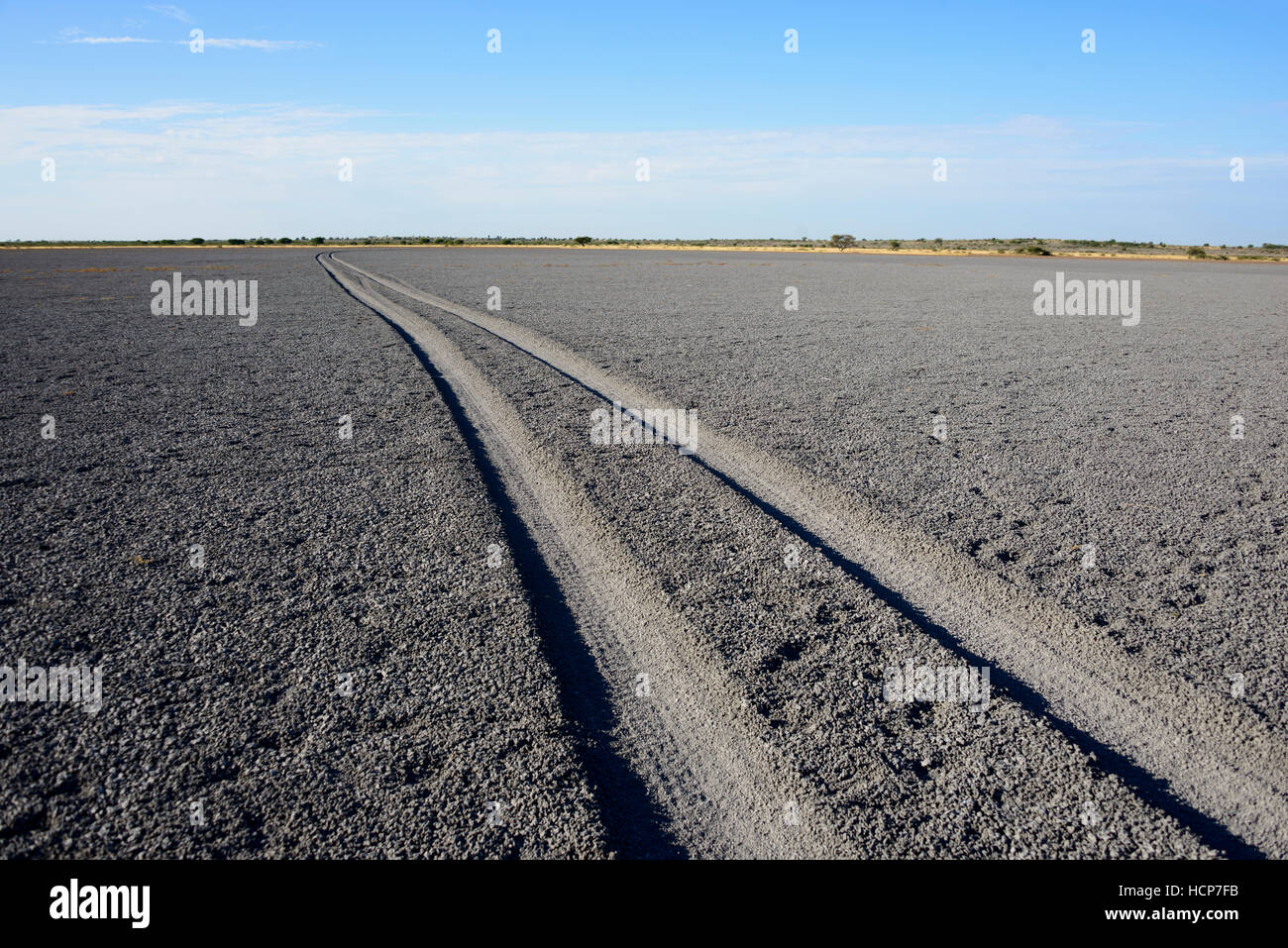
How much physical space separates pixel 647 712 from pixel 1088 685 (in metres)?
2.31

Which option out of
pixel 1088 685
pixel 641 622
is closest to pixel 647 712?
pixel 641 622

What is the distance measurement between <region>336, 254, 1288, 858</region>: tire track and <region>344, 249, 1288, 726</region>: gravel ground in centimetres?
22

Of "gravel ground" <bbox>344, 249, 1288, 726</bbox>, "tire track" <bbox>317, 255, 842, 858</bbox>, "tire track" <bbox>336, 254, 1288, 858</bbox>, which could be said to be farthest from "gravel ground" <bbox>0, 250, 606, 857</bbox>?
"gravel ground" <bbox>344, 249, 1288, 726</bbox>

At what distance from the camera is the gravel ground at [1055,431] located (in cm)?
488

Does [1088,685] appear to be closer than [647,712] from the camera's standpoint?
No

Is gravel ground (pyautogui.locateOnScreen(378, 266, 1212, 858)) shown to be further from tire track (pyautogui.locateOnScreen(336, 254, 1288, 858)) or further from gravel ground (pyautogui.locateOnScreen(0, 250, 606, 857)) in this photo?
gravel ground (pyautogui.locateOnScreen(0, 250, 606, 857))

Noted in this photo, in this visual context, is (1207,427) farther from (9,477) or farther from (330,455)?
(9,477)

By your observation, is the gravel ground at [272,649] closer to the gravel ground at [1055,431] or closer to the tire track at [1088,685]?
the tire track at [1088,685]

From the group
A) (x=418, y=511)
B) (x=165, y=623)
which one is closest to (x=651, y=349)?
(x=418, y=511)

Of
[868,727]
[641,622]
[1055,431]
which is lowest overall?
[868,727]

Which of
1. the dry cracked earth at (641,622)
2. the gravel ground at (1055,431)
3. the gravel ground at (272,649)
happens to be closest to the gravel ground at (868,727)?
the dry cracked earth at (641,622)

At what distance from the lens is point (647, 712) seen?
12.5ft

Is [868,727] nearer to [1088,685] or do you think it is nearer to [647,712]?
[647,712]
